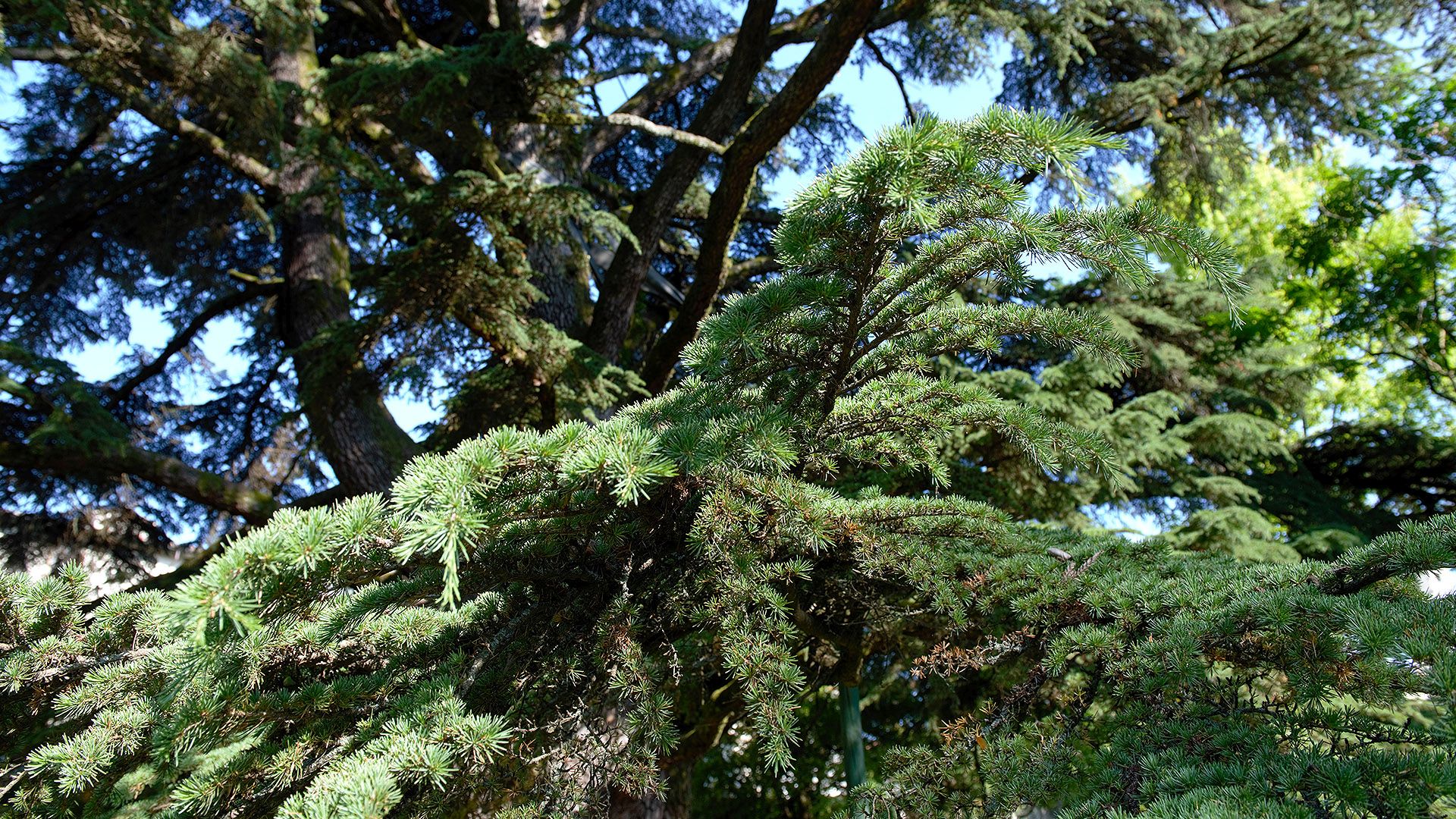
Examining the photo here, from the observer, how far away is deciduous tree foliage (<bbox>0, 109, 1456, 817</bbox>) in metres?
1.38

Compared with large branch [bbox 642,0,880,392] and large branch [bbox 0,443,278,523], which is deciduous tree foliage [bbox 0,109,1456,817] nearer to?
large branch [bbox 642,0,880,392]

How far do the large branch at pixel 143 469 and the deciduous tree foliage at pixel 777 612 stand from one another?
3137 millimetres

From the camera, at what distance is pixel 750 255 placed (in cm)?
855

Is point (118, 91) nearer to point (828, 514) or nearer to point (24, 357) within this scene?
point (24, 357)

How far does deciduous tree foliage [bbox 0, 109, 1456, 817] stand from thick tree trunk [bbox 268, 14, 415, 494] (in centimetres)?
278

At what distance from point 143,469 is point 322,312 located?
1.53 metres

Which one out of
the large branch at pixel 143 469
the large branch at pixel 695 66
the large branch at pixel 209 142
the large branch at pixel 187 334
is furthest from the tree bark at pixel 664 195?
the large branch at pixel 187 334

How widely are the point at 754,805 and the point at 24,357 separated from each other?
693cm

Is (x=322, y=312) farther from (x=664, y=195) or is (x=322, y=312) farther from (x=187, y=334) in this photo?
(x=664, y=195)

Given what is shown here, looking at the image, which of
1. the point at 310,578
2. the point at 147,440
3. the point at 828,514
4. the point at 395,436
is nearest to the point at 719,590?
the point at 828,514

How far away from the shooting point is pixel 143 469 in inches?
196

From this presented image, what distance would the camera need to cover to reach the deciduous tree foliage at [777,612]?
138 cm

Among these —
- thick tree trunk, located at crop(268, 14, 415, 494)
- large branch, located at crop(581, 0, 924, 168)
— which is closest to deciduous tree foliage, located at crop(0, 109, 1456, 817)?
thick tree trunk, located at crop(268, 14, 415, 494)

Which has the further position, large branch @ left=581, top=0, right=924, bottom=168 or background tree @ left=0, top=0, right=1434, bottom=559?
large branch @ left=581, top=0, right=924, bottom=168
